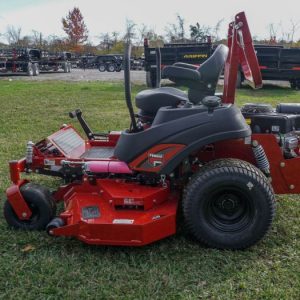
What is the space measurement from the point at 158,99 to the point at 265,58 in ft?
42.4

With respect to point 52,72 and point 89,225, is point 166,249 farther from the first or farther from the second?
point 52,72

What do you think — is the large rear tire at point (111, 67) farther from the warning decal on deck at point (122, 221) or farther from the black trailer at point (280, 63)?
the warning decal on deck at point (122, 221)

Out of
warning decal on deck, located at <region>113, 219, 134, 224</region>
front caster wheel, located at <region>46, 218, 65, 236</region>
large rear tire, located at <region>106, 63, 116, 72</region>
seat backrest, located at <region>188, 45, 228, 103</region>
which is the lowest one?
front caster wheel, located at <region>46, 218, 65, 236</region>

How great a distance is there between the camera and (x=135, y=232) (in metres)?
3.18

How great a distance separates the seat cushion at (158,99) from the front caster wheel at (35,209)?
109cm

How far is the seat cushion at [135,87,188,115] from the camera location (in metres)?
3.77

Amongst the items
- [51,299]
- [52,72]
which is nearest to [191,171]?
[51,299]

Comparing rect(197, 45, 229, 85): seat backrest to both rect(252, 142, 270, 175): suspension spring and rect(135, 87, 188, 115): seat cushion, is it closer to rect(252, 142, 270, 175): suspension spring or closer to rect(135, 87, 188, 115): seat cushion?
rect(135, 87, 188, 115): seat cushion

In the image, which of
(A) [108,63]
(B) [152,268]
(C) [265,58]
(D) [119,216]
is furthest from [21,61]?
(B) [152,268]

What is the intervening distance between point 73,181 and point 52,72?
81.2ft

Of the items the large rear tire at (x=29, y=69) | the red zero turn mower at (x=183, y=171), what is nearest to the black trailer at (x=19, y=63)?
the large rear tire at (x=29, y=69)

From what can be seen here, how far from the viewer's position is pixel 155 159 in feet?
11.0

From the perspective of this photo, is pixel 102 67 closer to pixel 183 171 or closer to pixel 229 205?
pixel 183 171

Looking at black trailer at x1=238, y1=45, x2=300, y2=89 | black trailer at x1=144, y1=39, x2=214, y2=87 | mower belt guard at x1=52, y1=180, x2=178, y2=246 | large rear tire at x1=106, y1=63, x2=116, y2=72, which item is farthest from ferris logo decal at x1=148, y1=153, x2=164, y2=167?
large rear tire at x1=106, y1=63, x2=116, y2=72
